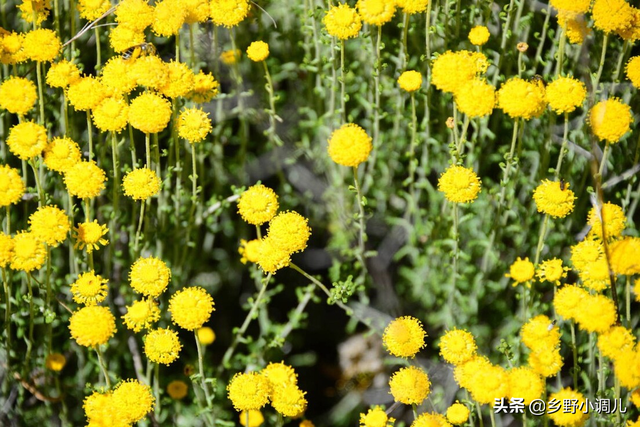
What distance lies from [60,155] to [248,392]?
0.74 meters

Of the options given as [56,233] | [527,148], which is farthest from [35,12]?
[527,148]

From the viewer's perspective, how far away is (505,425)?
6.33 feet

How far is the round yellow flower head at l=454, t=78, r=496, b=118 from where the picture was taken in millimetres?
1582

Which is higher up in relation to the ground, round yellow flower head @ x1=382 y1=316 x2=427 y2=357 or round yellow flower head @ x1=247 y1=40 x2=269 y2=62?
round yellow flower head @ x1=247 y1=40 x2=269 y2=62

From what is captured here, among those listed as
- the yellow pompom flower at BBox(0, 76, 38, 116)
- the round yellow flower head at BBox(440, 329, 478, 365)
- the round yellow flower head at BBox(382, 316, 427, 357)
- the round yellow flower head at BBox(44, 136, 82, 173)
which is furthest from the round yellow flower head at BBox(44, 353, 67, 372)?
the round yellow flower head at BBox(440, 329, 478, 365)

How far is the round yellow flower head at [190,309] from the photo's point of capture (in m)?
1.48

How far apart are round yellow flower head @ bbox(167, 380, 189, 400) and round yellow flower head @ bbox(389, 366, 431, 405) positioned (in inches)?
24.5

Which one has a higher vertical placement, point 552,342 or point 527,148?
point 527,148

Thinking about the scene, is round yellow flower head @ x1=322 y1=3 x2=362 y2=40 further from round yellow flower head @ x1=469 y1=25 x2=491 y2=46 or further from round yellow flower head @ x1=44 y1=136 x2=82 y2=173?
round yellow flower head @ x1=44 y1=136 x2=82 y2=173

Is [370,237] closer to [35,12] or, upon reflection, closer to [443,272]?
[443,272]

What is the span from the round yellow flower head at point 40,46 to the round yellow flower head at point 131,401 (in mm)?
836

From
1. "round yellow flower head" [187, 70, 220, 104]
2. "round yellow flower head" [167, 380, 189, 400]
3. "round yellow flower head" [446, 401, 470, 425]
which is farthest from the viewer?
"round yellow flower head" [167, 380, 189, 400]

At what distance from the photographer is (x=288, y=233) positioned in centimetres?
154

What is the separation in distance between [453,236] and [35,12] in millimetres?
1256
